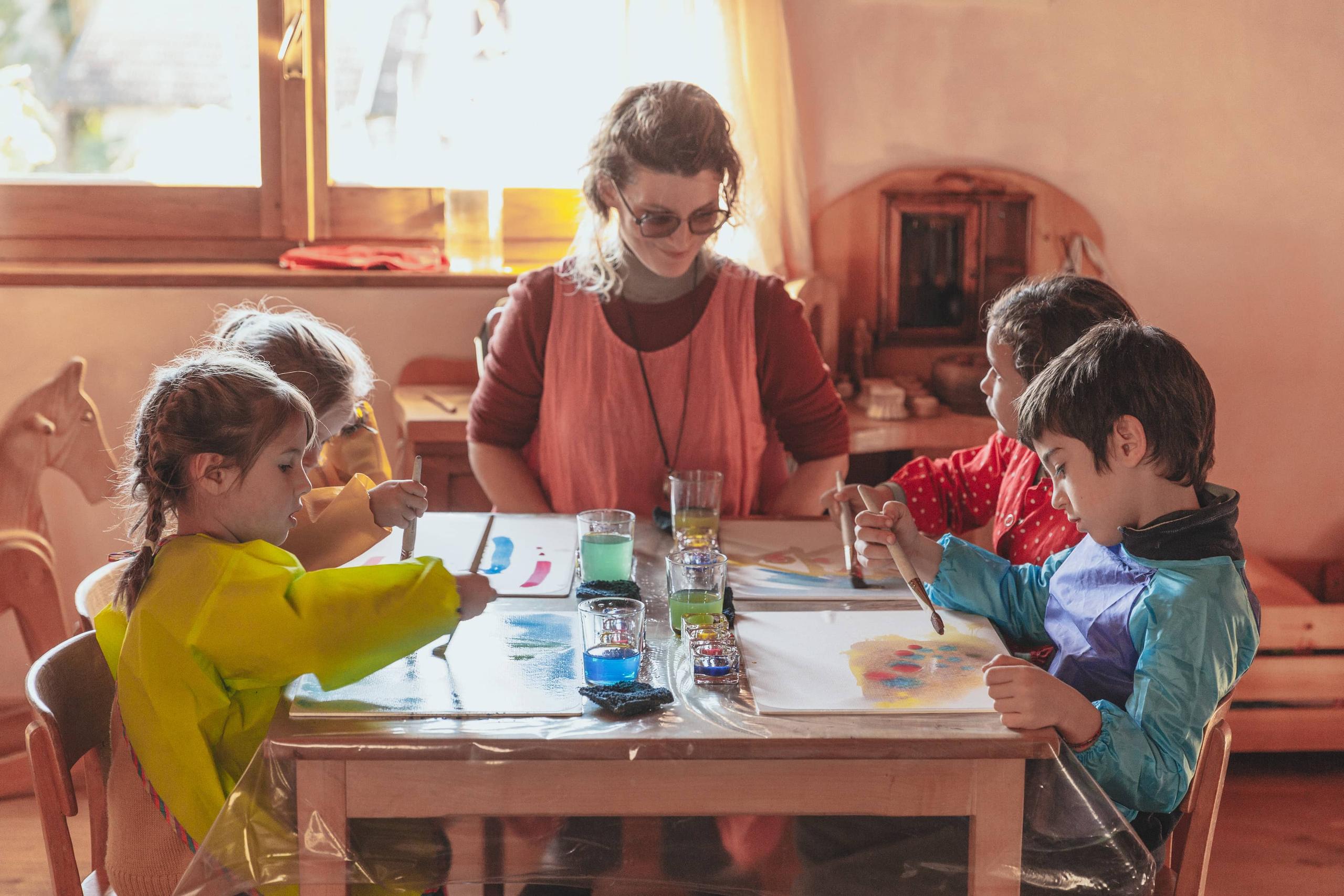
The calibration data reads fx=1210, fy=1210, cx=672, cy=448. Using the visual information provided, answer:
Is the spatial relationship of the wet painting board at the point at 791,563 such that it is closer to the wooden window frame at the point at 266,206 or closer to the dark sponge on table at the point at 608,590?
the dark sponge on table at the point at 608,590

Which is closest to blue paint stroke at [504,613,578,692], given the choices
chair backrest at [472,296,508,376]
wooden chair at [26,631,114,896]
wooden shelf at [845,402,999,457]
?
wooden chair at [26,631,114,896]

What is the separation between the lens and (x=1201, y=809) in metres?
1.23

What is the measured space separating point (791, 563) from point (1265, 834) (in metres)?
1.33

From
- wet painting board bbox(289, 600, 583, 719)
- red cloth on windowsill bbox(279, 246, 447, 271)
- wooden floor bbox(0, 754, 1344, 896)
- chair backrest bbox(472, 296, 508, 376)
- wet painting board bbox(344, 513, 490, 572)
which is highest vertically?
red cloth on windowsill bbox(279, 246, 447, 271)

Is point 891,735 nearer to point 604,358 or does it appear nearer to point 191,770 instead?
point 191,770

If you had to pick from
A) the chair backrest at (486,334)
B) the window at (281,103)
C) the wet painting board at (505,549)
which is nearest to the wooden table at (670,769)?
the wet painting board at (505,549)

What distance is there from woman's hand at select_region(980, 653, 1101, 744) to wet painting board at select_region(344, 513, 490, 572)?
2.26 ft

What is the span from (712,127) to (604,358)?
40 centimetres

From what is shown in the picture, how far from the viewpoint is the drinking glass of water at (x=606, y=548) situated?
1471 millimetres

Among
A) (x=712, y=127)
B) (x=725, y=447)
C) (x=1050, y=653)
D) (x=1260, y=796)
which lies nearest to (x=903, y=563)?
(x=1050, y=653)

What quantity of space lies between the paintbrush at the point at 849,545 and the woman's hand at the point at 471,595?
51 cm

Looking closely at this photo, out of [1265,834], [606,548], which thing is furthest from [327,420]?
[1265,834]

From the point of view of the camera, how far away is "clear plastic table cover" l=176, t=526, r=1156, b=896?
1.07 meters

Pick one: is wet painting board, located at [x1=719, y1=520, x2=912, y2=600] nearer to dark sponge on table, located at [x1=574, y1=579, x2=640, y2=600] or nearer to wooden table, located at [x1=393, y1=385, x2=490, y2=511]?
dark sponge on table, located at [x1=574, y1=579, x2=640, y2=600]
